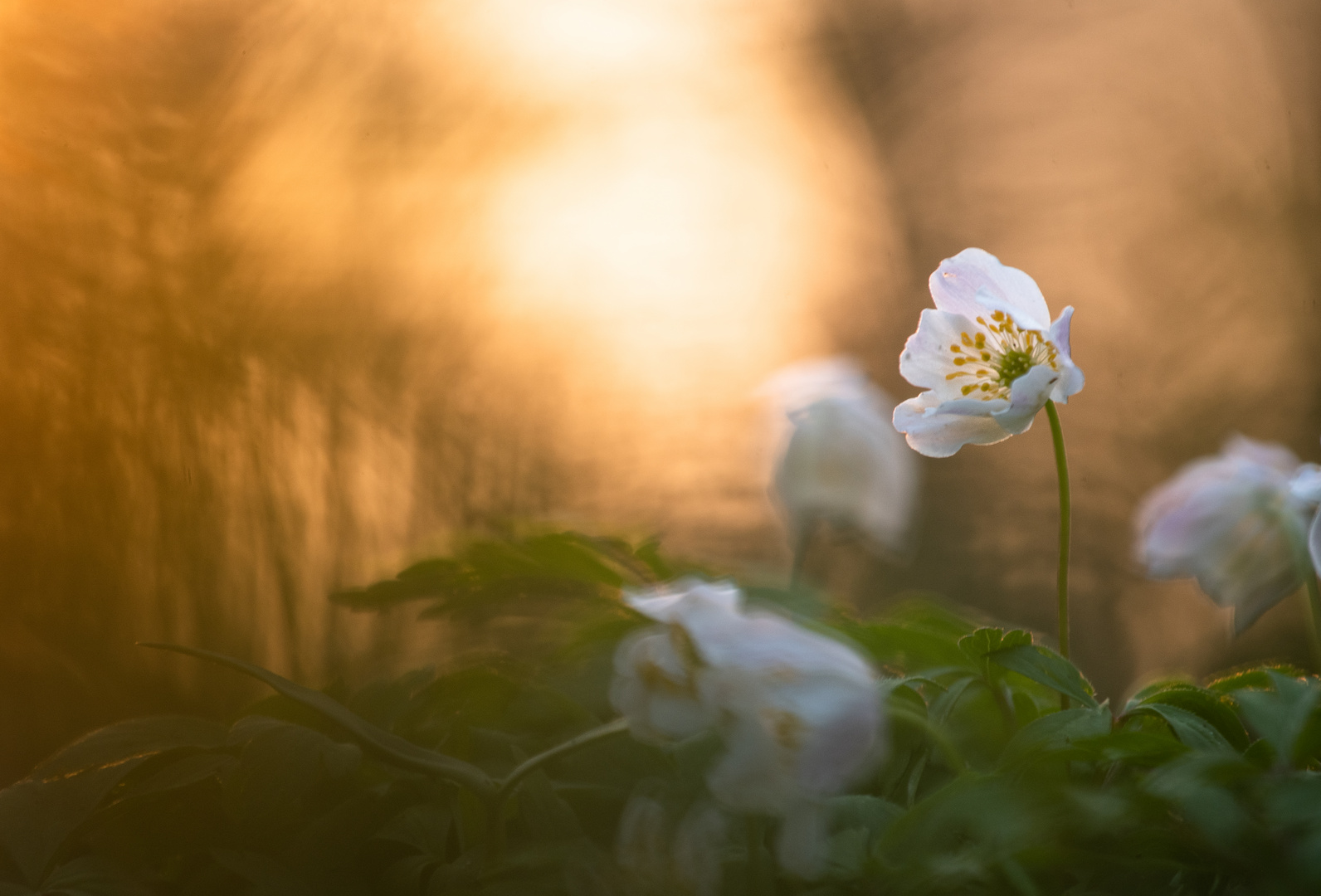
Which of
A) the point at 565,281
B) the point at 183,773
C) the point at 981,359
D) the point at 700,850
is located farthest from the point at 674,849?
the point at 565,281

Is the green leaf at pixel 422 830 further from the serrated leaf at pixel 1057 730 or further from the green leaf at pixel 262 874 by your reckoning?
the serrated leaf at pixel 1057 730

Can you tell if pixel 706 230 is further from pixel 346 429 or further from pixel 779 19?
pixel 346 429

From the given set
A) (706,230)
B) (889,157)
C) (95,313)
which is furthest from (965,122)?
(95,313)

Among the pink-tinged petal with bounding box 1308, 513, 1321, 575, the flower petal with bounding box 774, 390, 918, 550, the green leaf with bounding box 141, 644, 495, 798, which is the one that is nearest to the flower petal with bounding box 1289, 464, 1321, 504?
the pink-tinged petal with bounding box 1308, 513, 1321, 575

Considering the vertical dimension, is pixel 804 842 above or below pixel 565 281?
below

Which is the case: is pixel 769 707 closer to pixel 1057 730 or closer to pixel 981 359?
pixel 1057 730

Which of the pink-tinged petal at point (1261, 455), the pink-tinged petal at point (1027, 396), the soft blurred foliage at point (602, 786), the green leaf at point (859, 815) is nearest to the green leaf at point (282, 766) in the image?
the soft blurred foliage at point (602, 786)

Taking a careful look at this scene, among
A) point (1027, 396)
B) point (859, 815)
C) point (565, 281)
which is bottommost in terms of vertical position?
point (859, 815)

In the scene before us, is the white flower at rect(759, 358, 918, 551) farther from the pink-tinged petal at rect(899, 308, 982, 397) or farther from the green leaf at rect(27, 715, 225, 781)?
the green leaf at rect(27, 715, 225, 781)
